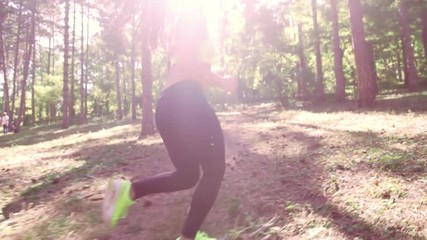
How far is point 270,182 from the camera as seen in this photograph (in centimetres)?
587

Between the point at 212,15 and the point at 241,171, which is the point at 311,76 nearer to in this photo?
the point at 241,171

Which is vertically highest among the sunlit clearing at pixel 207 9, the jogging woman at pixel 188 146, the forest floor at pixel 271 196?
the sunlit clearing at pixel 207 9

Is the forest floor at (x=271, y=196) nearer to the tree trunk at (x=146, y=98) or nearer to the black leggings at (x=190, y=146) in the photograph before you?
the black leggings at (x=190, y=146)

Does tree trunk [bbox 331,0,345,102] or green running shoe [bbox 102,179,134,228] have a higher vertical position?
tree trunk [bbox 331,0,345,102]

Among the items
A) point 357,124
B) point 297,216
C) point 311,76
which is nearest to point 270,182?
point 297,216

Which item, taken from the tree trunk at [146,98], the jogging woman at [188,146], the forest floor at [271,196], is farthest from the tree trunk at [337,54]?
the jogging woman at [188,146]

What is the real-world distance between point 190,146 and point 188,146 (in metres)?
0.02

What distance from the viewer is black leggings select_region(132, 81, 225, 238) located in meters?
3.07

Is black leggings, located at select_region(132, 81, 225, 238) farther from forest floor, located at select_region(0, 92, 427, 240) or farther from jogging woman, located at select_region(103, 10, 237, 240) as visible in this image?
forest floor, located at select_region(0, 92, 427, 240)

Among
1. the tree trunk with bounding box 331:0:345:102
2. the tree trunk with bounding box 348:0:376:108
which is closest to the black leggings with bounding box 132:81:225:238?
the tree trunk with bounding box 348:0:376:108

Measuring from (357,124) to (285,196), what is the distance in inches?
267

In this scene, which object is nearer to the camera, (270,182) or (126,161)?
(270,182)

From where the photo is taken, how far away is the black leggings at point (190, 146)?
3.07m

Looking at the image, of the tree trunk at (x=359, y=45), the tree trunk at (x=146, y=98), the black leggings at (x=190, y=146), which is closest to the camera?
the black leggings at (x=190, y=146)
